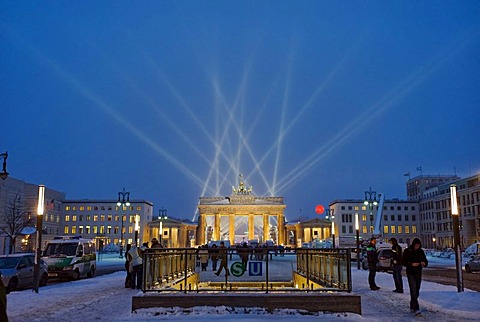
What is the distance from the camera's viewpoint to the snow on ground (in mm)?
12266

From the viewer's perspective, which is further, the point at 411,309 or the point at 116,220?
the point at 116,220

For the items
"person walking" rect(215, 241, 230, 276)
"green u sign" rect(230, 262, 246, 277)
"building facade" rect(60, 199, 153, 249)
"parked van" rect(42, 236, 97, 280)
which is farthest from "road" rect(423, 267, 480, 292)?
"building facade" rect(60, 199, 153, 249)

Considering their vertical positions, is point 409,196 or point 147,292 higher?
point 409,196

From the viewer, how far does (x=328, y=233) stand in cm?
11500

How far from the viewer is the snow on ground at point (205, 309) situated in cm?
1227

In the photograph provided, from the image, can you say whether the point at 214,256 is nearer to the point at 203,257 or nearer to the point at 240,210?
the point at 203,257

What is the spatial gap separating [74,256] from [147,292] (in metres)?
16.9

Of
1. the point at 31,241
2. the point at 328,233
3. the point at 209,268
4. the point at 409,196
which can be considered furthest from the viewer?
the point at 409,196

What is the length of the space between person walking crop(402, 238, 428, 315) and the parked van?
2056 centimetres

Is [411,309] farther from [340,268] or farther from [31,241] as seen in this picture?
[31,241]

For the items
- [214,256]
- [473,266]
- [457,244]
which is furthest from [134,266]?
[473,266]

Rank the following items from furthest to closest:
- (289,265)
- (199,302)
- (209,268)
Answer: (289,265) < (209,268) < (199,302)

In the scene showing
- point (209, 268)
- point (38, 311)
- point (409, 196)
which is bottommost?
point (38, 311)

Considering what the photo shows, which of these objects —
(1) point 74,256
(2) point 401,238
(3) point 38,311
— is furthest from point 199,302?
(2) point 401,238
